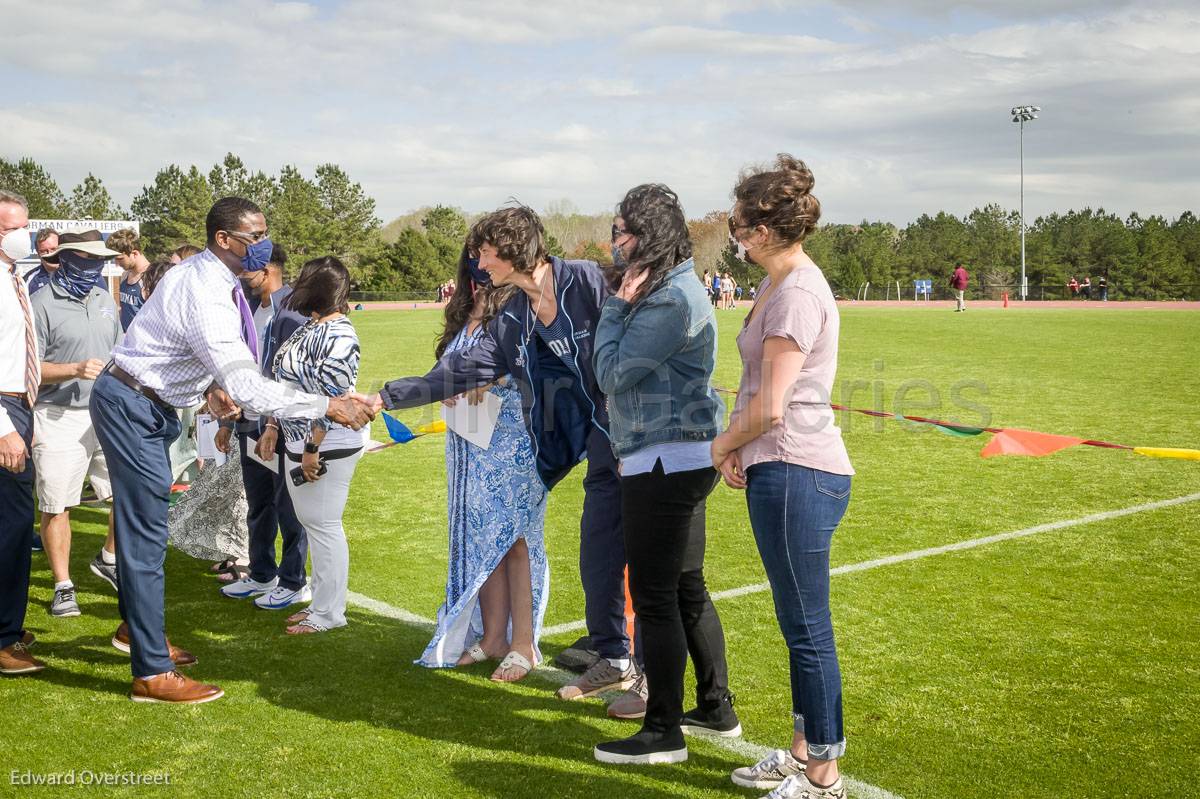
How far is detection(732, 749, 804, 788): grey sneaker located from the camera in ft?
12.0

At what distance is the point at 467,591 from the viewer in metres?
4.85

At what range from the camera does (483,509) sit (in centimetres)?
487

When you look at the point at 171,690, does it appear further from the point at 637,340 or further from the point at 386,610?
the point at 637,340

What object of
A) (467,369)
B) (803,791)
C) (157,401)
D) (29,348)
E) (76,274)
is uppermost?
(76,274)

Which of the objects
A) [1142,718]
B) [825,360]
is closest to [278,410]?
[825,360]

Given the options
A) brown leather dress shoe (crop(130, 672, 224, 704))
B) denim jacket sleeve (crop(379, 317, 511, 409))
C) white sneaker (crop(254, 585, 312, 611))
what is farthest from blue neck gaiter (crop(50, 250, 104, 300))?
brown leather dress shoe (crop(130, 672, 224, 704))

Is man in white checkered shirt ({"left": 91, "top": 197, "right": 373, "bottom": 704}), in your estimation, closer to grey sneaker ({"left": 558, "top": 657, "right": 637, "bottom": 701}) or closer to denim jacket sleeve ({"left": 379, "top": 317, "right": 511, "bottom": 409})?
denim jacket sleeve ({"left": 379, "top": 317, "right": 511, "bottom": 409})

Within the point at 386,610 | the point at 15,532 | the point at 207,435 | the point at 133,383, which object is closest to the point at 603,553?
the point at 386,610

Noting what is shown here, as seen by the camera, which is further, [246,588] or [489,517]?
[246,588]

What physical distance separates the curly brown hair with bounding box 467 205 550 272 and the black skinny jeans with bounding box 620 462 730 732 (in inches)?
45.5

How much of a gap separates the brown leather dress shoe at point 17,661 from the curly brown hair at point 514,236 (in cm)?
293

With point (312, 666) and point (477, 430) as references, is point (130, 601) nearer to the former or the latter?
point (312, 666)

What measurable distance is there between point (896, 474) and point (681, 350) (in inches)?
259

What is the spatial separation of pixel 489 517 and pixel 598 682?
3.01 ft
